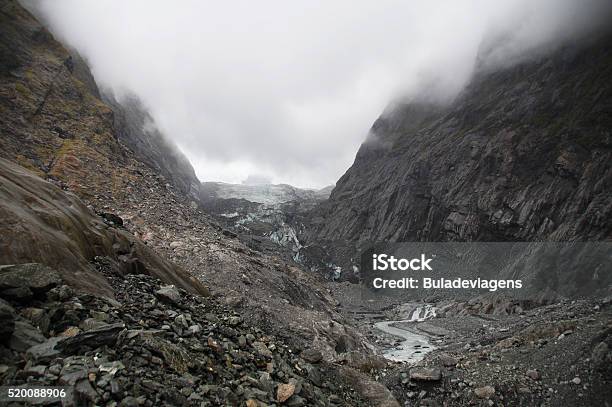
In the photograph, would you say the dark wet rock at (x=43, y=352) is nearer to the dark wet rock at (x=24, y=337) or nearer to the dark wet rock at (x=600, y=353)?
the dark wet rock at (x=24, y=337)

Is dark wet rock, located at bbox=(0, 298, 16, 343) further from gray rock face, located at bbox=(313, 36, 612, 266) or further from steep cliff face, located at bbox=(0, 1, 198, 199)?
gray rock face, located at bbox=(313, 36, 612, 266)

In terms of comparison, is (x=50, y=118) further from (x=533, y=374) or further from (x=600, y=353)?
(x=600, y=353)

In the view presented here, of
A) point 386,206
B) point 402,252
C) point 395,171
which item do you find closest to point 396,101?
point 395,171

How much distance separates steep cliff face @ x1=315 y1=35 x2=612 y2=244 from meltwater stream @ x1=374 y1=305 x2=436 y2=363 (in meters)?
29.5

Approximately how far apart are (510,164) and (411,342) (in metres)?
65.7

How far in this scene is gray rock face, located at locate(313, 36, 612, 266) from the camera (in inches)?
3280

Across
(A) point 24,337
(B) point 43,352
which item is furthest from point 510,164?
(A) point 24,337

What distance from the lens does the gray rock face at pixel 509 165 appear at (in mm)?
83312

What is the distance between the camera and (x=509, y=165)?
3989 inches

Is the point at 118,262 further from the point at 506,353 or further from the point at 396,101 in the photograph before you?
the point at 396,101

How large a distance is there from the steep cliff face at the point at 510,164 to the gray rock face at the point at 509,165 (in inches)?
10.2

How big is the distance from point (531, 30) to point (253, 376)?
476 ft

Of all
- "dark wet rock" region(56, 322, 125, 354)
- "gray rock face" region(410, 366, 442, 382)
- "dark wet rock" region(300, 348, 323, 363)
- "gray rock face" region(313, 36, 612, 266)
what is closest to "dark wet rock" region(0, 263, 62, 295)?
"dark wet rock" region(56, 322, 125, 354)

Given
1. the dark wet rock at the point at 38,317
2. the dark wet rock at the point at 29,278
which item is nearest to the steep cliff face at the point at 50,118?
the dark wet rock at the point at 29,278
